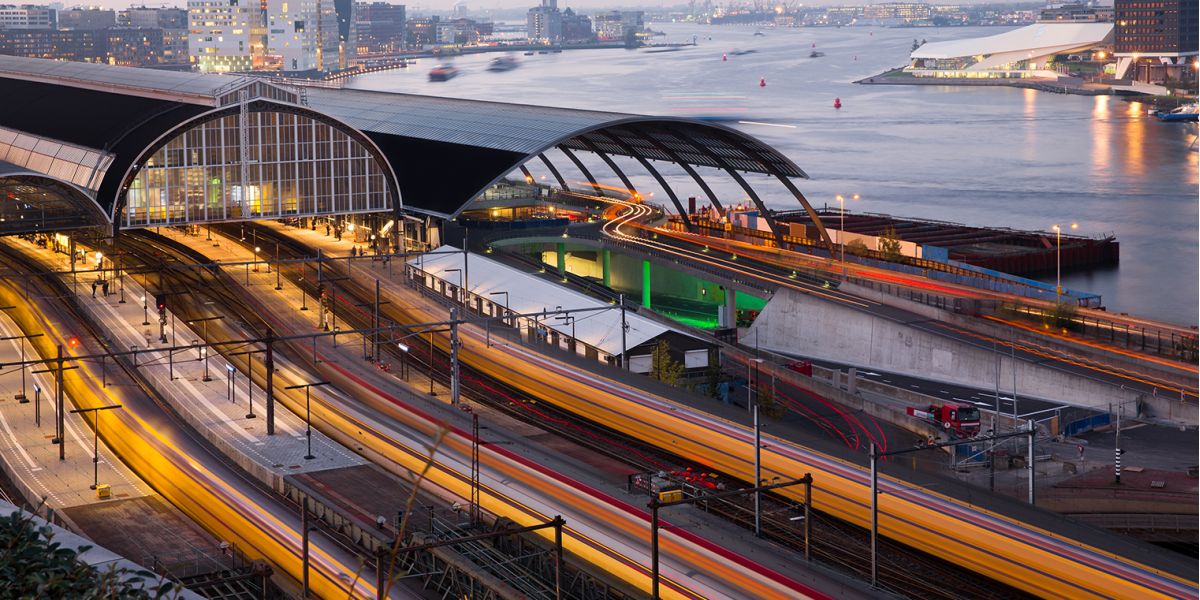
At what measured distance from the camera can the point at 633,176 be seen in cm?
9294

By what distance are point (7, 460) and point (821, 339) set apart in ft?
73.2

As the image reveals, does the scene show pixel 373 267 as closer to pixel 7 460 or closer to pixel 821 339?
pixel 821 339

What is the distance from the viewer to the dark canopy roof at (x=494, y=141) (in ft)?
155

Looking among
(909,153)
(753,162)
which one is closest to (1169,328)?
(753,162)

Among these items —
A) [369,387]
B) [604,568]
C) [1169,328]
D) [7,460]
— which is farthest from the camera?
[1169,328]

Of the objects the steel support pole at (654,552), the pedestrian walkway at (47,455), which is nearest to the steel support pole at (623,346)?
the pedestrian walkway at (47,455)

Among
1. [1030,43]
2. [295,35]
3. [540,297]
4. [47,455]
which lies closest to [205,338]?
[47,455]

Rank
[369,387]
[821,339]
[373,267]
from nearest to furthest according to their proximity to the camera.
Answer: [369,387] → [821,339] → [373,267]

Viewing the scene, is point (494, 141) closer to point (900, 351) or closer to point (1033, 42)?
point (900, 351)

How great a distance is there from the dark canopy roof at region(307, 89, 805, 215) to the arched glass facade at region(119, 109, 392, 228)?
2.09 metres

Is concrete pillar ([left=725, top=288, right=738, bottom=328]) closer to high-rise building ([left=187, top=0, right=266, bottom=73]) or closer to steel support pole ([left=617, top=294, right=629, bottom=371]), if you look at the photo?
steel support pole ([left=617, top=294, right=629, bottom=371])

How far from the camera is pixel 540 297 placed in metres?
39.6

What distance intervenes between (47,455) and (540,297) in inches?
586

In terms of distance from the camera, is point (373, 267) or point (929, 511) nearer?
point (929, 511)
